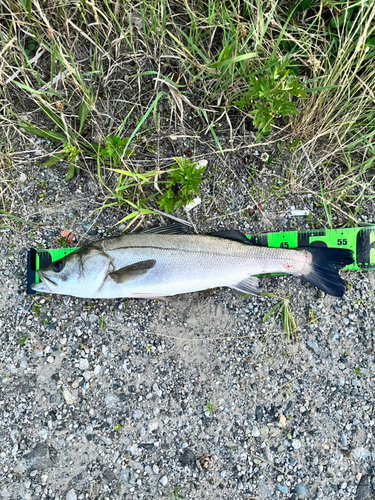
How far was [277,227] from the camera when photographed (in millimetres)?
3408

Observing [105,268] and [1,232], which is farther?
[1,232]

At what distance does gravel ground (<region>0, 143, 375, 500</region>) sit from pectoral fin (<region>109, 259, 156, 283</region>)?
1.35 feet

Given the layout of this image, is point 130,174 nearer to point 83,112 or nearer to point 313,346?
point 83,112

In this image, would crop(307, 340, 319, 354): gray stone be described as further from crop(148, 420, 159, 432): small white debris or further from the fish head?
the fish head

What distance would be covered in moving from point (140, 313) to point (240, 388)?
47.1 inches

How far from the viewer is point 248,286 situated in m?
3.18

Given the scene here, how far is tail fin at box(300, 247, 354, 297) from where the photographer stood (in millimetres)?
3137

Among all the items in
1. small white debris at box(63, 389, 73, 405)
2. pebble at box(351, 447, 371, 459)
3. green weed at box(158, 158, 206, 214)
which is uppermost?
green weed at box(158, 158, 206, 214)

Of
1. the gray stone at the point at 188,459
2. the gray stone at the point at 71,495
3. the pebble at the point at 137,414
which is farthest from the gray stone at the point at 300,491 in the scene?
the gray stone at the point at 71,495

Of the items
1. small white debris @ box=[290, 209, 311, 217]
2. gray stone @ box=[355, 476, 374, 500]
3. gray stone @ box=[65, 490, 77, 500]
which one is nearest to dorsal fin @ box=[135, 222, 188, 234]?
small white debris @ box=[290, 209, 311, 217]

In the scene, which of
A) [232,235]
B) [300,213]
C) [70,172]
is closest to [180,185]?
[232,235]

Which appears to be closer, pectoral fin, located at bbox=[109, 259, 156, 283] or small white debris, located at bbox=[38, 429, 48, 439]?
pectoral fin, located at bbox=[109, 259, 156, 283]

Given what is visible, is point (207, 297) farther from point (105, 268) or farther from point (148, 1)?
point (148, 1)

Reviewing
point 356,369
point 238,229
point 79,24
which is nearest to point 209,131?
point 238,229
